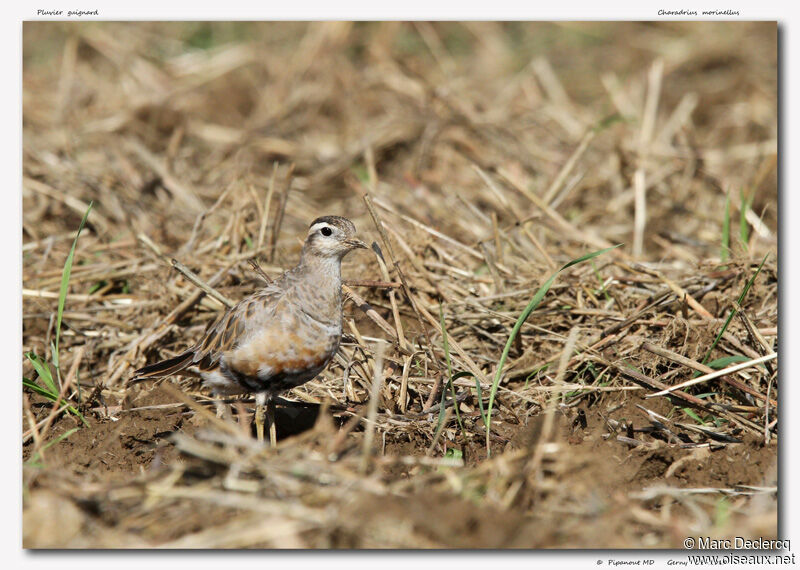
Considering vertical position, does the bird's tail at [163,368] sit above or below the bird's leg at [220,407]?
above

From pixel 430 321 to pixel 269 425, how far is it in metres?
1.33

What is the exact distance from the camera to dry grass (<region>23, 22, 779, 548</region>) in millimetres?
3908

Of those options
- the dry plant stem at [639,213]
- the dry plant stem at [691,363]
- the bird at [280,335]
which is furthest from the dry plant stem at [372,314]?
the dry plant stem at [639,213]

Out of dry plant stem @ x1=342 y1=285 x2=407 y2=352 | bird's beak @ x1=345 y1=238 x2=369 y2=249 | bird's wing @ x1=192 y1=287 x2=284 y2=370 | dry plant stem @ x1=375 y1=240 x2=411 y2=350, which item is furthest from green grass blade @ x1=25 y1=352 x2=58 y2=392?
dry plant stem @ x1=375 y1=240 x2=411 y2=350

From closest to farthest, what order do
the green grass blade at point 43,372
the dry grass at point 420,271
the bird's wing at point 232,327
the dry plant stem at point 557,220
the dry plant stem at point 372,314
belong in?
the dry grass at point 420,271 → the bird's wing at point 232,327 → the green grass blade at point 43,372 → the dry plant stem at point 372,314 → the dry plant stem at point 557,220

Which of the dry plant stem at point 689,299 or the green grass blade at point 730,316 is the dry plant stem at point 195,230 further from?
the green grass blade at point 730,316

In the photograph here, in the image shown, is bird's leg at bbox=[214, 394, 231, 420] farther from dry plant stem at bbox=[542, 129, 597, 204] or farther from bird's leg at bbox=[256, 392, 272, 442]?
dry plant stem at bbox=[542, 129, 597, 204]

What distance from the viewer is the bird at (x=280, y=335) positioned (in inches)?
194

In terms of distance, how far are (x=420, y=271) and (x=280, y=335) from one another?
5.28ft

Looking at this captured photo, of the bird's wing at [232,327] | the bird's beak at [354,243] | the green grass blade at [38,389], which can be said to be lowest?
the green grass blade at [38,389]

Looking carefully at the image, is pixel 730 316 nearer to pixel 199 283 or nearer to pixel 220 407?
pixel 220 407

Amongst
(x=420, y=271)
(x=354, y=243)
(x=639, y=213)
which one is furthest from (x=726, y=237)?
(x=354, y=243)

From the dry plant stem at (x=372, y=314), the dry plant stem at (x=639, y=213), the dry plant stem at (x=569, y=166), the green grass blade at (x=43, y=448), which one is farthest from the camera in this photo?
the dry plant stem at (x=569, y=166)

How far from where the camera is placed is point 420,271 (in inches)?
245
